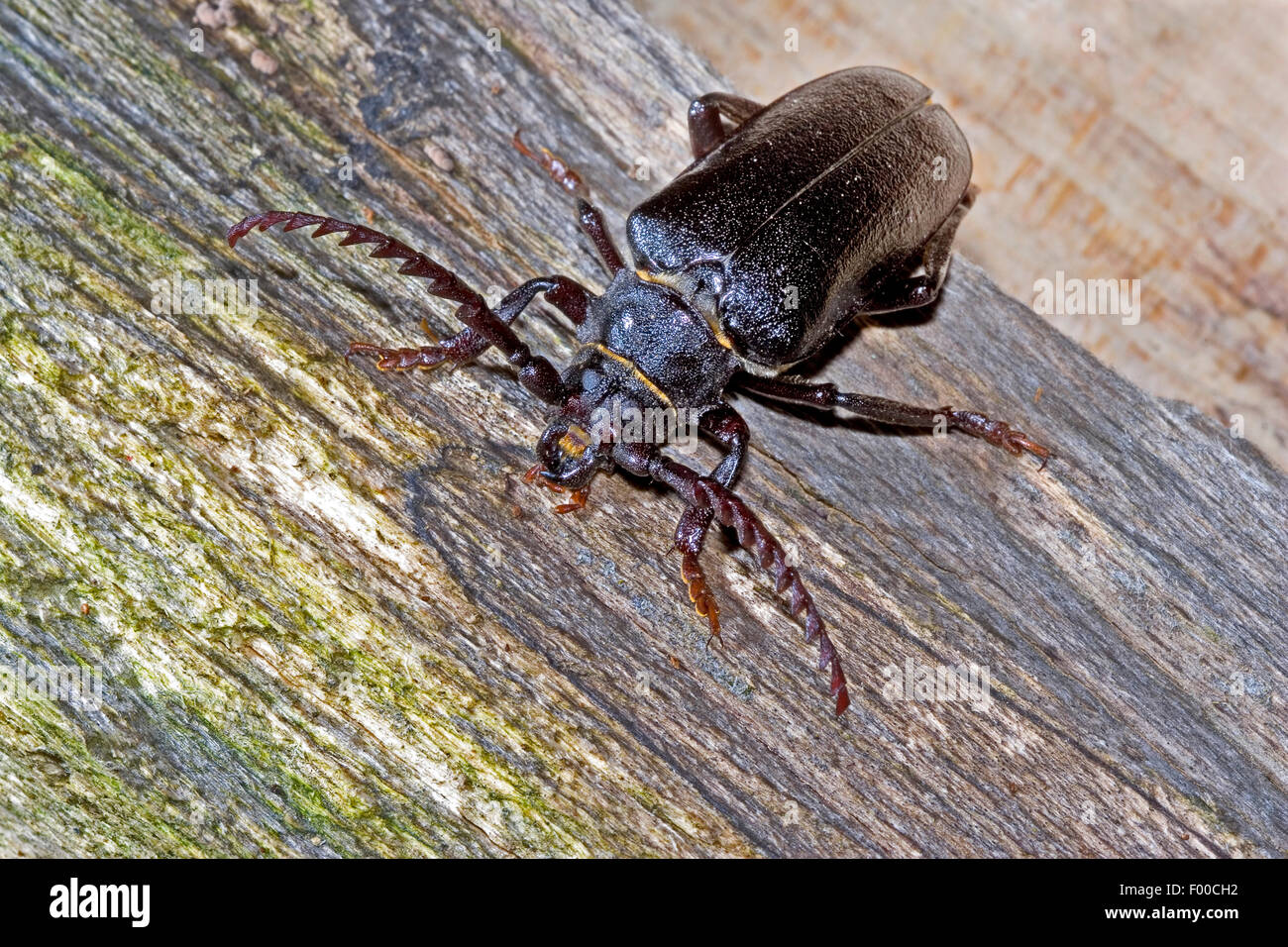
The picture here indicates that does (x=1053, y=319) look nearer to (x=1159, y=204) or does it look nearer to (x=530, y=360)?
(x=1159, y=204)

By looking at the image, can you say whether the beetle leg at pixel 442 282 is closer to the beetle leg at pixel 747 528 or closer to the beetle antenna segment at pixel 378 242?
the beetle antenna segment at pixel 378 242

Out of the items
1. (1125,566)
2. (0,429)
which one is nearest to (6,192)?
(0,429)

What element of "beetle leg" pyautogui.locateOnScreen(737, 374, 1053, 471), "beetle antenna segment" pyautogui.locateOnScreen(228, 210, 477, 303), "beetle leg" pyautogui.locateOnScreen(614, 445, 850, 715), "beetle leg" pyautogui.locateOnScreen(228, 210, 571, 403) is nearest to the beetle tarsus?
"beetle leg" pyautogui.locateOnScreen(737, 374, 1053, 471)

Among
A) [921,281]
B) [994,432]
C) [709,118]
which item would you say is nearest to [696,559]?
[994,432]

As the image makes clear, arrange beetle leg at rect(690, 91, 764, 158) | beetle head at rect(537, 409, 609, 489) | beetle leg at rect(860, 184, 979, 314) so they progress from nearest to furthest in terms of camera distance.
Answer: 1. beetle head at rect(537, 409, 609, 489)
2. beetle leg at rect(860, 184, 979, 314)
3. beetle leg at rect(690, 91, 764, 158)

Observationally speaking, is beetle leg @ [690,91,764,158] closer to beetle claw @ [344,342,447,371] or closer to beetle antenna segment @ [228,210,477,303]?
beetle antenna segment @ [228,210,477,303]
